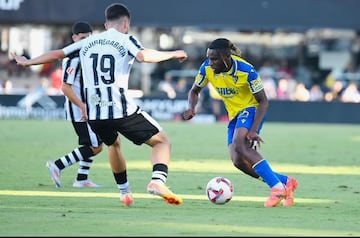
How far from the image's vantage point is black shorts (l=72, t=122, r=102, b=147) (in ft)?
50.9

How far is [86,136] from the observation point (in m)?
15.5

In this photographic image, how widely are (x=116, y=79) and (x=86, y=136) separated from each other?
11.8 feet

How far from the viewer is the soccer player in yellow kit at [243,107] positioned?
12797 millimetres

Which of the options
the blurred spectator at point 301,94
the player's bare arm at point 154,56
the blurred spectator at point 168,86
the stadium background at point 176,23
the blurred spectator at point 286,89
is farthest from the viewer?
the blurred spectator at point 286,89

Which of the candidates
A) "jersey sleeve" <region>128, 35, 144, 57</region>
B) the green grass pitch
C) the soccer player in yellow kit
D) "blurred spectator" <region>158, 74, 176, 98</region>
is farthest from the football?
"blurred spectator" <region>158, 74, 176, 98</region>

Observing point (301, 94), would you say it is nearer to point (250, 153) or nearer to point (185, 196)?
point (185, 196)

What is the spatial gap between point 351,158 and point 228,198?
9.90m

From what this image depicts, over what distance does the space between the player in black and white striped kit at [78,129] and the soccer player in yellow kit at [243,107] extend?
2.23 meters

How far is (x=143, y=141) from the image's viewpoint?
12227mm

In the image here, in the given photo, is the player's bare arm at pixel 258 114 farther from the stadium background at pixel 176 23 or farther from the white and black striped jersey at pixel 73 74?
the stadium background at pixel 176 23

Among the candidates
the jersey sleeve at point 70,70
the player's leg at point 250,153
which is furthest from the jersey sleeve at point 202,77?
the jersey sleeve at point 70,70

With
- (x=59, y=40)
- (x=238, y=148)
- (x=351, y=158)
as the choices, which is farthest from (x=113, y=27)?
(x=59, y=40)

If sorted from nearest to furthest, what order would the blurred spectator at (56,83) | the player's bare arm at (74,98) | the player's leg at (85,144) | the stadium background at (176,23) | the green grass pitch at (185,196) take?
1. the green grass pitch at (185,196)
2. the player's bare arm at (74,98)
3. the player's leg at (85,144)
4. the stadium background at (176,23)
5. the blurred spectator at (56,83)

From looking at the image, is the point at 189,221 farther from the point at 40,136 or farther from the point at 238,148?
the point at 40,136
